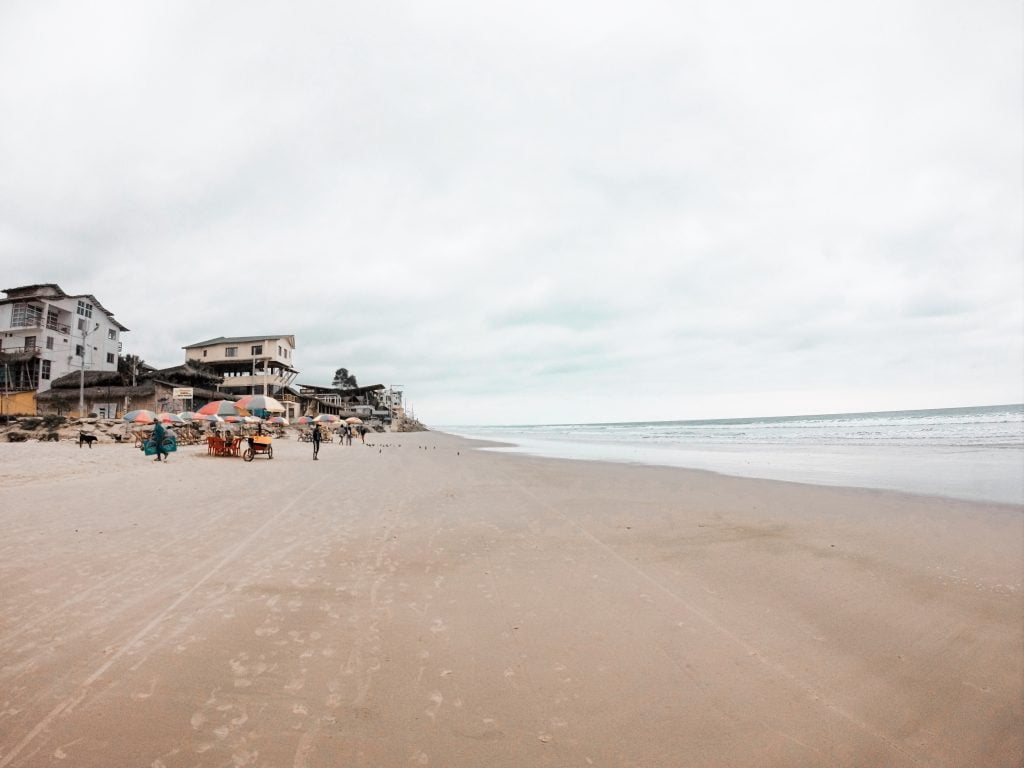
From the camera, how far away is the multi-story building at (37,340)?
152ft

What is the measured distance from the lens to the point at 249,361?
217 feet

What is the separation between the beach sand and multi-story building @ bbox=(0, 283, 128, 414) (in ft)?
167

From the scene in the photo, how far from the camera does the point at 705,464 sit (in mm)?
23578

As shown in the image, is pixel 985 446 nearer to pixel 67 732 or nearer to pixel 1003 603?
pixel 1003 603

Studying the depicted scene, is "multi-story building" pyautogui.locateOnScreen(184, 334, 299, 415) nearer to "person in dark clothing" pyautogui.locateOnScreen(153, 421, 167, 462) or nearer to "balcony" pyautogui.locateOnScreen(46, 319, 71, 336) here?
"balcony" pyautogui.locateOnScreen(46, 319, 71, 336)

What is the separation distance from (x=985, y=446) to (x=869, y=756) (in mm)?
36484

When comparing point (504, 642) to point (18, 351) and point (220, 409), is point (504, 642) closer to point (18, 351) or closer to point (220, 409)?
point (220, 409)

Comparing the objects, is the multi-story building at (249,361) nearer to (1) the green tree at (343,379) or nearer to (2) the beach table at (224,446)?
(2) the beach table at (224,446)

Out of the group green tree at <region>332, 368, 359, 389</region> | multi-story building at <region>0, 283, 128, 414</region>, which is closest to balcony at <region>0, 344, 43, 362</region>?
multi-story building at <region>0, 283, 128, 414</region>

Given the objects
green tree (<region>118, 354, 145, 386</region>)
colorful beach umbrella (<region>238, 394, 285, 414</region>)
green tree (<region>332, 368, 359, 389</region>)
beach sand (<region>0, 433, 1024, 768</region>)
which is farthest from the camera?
green tree (<region>332, 368, 359, 389</region>)

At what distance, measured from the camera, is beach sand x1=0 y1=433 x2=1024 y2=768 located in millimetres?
3283

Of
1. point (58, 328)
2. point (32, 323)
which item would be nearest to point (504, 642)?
point (32, 323)

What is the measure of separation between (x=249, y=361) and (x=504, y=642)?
71.2 meters

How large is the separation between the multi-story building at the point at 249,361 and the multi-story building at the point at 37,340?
49.8 ft
